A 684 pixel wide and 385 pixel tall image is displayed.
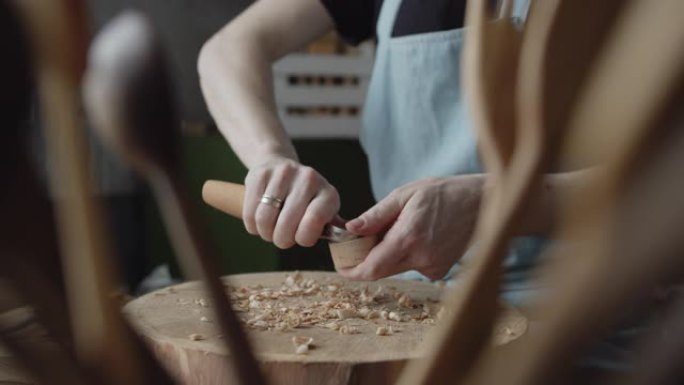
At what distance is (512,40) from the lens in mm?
170

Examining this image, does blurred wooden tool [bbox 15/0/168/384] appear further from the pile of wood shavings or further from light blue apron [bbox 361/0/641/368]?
light blue apron [bbox 361/0/641/368]

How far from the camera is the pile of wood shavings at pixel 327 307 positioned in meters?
0.44

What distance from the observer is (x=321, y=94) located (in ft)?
4.36

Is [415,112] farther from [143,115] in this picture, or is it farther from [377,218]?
[143,115]

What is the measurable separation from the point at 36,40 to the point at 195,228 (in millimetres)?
32

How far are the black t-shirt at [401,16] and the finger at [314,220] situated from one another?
0.27m

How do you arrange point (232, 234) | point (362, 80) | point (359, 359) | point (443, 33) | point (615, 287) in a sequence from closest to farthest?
point (615, 287), point (359, 359), point (443, 33), point (232, 234), point (362, 80)

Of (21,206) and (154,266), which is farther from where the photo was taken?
(154,266)

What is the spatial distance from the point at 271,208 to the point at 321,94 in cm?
83

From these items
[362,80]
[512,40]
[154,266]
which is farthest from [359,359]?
[362,80]

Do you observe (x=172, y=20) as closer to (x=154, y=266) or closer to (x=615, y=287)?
(x=154, y=266)

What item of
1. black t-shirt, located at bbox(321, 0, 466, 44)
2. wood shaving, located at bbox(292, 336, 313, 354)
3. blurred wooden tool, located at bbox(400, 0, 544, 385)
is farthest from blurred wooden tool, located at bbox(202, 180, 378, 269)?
blurred wooden tool, located at bbox(400, 0, 544, 385)

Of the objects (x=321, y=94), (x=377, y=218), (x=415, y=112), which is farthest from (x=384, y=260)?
(x=321, y=94)

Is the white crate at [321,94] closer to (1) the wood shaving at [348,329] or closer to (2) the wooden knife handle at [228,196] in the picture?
(2) the wooden knife handle at [228,196]
